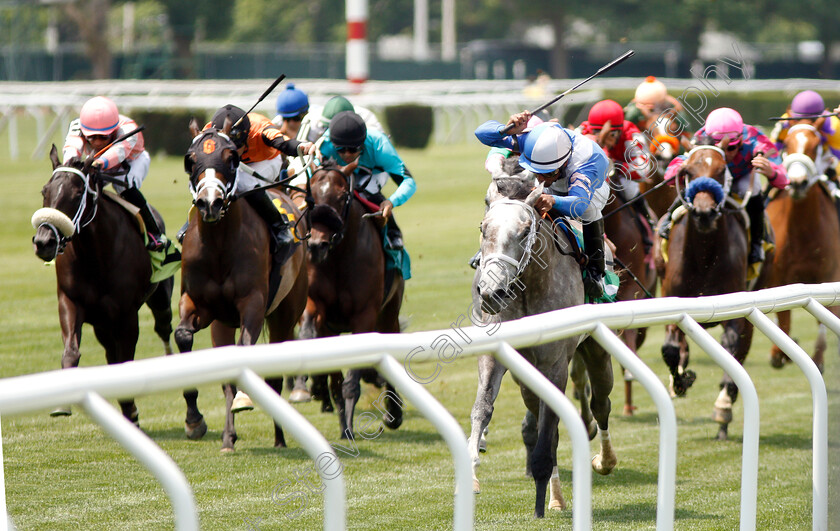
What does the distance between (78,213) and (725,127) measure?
3.75 meters

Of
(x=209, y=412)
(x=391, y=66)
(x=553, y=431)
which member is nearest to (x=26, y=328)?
(x=209, y=412)

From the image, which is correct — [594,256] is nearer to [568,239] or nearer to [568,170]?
[568,239]

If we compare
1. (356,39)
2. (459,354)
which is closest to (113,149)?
(459,354)

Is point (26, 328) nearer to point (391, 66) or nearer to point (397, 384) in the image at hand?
point (397, 384)

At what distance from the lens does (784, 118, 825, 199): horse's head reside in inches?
299

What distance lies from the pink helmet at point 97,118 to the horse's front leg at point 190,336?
1.00 m

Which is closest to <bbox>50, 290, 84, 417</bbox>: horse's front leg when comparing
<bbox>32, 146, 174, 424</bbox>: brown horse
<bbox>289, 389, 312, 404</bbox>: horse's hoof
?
<bbox>32, 146, 174, 424</bbox>: brown horse

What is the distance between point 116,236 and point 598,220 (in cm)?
267

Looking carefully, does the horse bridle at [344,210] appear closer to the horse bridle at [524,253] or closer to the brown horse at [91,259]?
the brown horse at [91,259]

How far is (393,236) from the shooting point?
22.1 ft

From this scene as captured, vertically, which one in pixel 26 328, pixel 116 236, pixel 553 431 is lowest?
pixel 26 328

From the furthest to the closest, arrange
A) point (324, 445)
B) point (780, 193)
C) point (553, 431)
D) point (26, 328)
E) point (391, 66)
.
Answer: point (391, 66), point (26, 328), point (780, 193), point (553, 431), point (324, 445)

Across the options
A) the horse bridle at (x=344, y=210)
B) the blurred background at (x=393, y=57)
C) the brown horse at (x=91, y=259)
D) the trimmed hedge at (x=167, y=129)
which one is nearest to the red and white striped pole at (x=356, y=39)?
the blurred background at (x=393, y=57)

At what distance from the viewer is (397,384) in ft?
7.07
